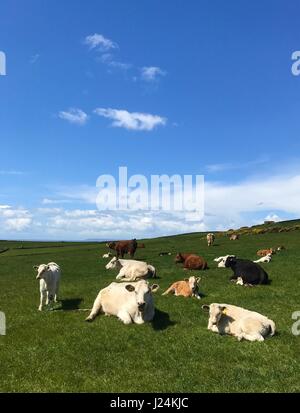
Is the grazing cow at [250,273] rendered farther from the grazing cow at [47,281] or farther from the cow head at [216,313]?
the grazing cow at [47,281]

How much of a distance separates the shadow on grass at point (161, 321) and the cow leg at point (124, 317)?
0.91 m

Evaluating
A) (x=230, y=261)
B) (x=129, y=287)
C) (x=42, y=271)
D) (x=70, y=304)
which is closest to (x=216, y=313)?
(x=129, y=287)

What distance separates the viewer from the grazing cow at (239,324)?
1573cm

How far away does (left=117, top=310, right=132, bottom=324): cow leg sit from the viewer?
17828mm

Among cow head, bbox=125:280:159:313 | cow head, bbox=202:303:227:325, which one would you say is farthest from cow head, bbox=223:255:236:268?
cow head, bbox=202:303:227:325

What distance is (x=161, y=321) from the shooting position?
18.1 m

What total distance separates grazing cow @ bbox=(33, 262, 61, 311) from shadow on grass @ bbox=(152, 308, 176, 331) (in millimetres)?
5189

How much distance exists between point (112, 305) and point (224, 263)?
52.0ft

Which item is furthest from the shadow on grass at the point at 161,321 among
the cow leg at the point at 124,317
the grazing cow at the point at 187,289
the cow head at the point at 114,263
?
the cow head at the point at 114,263

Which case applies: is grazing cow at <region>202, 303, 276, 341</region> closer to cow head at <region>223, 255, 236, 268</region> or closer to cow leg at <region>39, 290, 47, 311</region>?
cow leg at <region>39, 290, 47, 311</region>

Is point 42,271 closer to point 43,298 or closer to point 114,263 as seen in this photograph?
point 43,298

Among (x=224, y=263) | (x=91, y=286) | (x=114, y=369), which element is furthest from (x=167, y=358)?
(x=224, y=263)
